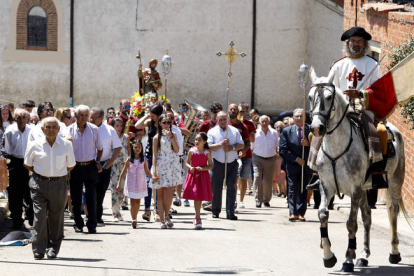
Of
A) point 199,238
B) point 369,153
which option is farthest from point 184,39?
point 369,153

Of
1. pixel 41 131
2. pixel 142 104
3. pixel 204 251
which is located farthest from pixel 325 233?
pixel 142 104

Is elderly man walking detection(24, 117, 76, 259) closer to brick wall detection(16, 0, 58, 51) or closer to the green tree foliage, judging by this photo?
the green tree foliage

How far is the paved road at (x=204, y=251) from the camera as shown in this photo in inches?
460

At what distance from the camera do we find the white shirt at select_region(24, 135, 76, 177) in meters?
12.7

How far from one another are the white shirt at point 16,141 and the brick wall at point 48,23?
21.0m

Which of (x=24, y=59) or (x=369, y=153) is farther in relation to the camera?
(x=24, y=59)

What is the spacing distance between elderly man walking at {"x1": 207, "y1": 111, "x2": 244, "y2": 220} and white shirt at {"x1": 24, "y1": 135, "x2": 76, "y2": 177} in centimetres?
552

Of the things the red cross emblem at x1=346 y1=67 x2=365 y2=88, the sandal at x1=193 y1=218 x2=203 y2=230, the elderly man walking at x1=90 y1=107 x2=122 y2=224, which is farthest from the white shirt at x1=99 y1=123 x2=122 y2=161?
the red cross emblem at x1=346 y1=67 x2=365 y2=88

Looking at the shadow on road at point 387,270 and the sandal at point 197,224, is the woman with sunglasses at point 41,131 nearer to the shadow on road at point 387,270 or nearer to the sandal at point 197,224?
the sandal at point 197,224

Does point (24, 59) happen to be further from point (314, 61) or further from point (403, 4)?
point (403, 4)

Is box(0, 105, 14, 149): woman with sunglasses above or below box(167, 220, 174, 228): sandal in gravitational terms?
above

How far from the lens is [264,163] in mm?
20844

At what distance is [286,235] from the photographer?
15469 millimetres

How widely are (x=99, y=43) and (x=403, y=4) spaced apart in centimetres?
1777
